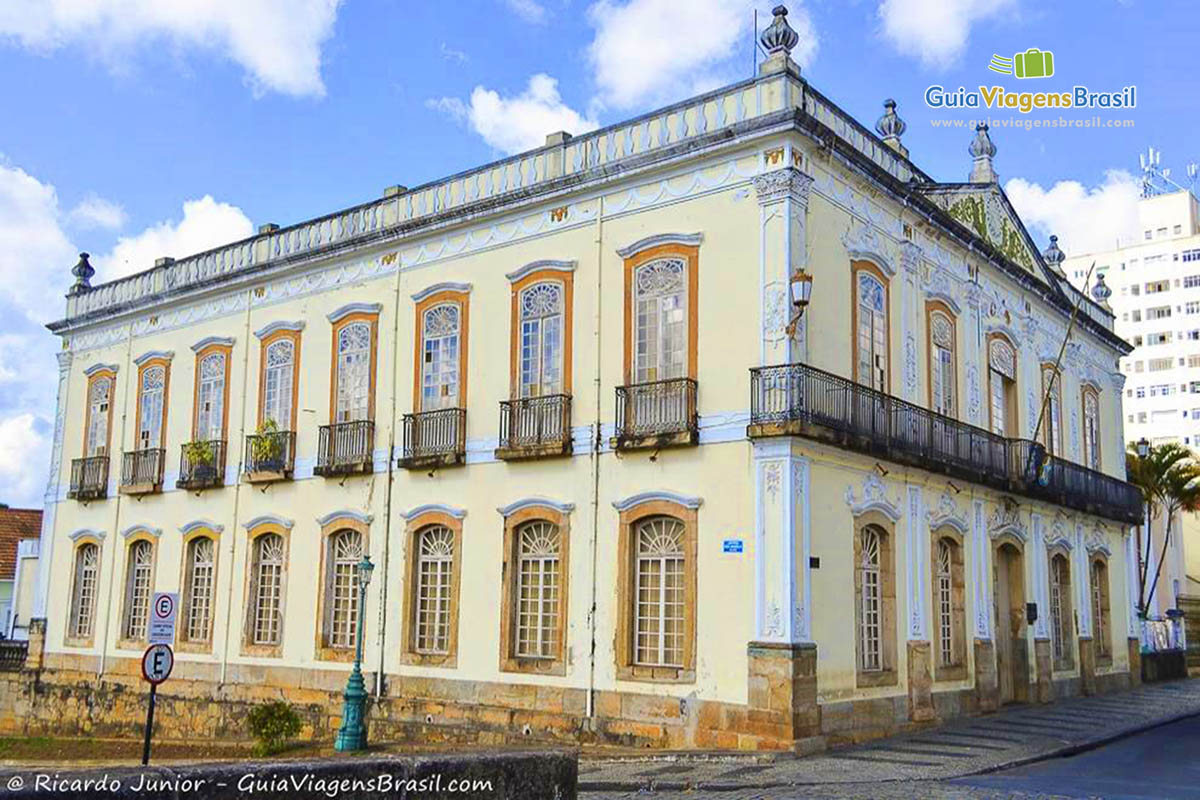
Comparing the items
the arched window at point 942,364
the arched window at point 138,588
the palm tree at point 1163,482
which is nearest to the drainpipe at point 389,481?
the arched window at point 138,588

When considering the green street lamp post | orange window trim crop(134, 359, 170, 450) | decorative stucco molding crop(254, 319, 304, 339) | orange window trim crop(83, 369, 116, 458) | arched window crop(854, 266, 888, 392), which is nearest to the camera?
the green street lamp post

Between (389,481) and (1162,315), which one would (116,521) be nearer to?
(389,481)

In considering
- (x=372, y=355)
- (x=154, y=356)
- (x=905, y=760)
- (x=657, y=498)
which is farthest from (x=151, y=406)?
(x=905, y=760)

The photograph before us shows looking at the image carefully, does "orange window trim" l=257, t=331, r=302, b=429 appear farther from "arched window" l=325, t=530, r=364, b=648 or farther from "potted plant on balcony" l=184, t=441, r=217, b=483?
"arched window" l=325, t=530, r=364, b=648

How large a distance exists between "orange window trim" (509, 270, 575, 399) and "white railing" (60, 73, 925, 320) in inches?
54.6

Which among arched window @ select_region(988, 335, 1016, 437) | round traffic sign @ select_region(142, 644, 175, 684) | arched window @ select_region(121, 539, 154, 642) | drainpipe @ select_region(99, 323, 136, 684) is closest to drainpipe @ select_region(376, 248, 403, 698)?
round traffic sign @ select_region(142, 644, 175, 684)

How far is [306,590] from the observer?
21109mm

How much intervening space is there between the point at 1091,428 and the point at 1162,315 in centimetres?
5080

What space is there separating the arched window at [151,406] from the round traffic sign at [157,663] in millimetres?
12371

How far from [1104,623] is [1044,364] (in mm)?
5659

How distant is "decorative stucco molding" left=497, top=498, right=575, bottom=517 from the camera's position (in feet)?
57.4

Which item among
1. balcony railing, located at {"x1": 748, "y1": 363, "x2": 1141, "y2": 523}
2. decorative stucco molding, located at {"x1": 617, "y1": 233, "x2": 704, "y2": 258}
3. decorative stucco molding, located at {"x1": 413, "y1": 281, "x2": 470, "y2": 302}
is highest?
decorative stucco molding, located at {"x1": 413, "y1": 281, "x2": 470, "y2": 302}

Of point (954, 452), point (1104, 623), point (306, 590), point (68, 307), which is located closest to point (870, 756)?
point (954, 452)

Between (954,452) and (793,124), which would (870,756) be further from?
(793,124)
